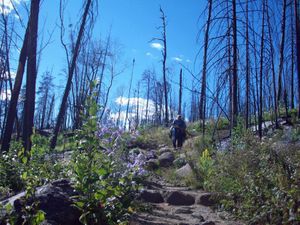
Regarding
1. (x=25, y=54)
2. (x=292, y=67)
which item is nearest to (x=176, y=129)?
(x=25, y=54)

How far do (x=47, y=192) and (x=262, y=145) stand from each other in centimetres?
373

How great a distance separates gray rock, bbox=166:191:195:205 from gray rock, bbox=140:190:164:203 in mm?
164

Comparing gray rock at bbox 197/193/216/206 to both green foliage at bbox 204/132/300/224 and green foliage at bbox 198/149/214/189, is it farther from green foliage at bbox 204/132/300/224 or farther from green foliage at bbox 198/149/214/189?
green foliage at bbox 198/149/214/189

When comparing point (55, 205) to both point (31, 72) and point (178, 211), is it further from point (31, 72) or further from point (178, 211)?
point (31, 72)

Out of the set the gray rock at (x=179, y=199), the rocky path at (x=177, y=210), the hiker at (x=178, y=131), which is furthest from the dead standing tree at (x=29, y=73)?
the hiker at (x=178, y=131)

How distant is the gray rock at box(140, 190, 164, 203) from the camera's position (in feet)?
21.6

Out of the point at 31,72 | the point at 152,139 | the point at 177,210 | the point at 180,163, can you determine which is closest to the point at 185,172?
the point at 180,163

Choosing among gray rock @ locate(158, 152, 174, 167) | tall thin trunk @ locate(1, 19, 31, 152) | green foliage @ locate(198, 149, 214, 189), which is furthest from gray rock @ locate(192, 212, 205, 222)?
tall thin trunk @ locate(1, 19, 31, 152)

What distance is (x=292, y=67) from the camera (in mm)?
18641

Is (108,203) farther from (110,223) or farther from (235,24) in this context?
(235,24)

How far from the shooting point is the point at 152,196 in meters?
6.64

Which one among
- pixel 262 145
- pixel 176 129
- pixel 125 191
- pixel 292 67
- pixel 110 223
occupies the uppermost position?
pixel 292 67

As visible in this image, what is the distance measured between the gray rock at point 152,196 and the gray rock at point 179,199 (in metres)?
0.16

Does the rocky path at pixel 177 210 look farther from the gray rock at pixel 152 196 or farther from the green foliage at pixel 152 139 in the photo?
the green foliage at pixel 152 139
